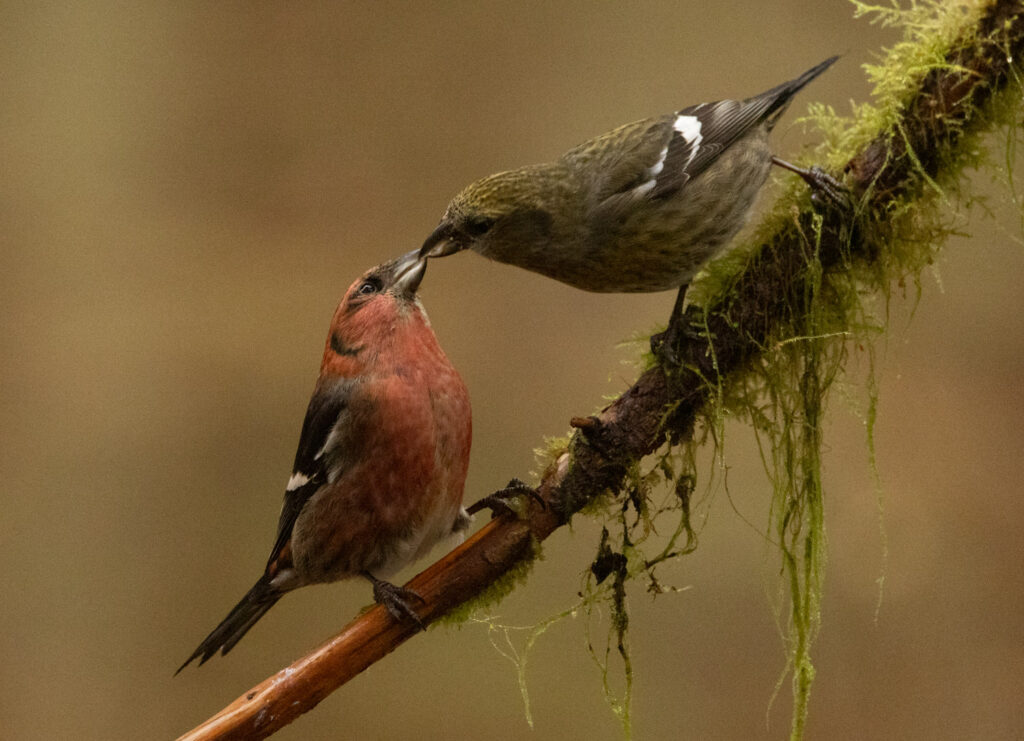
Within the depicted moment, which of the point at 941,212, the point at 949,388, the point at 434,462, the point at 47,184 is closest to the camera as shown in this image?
the point at 941,212

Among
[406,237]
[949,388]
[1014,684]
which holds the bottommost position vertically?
[1014,684]

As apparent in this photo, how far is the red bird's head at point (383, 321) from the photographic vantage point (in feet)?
9.58

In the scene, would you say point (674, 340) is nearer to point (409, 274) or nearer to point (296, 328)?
point (409, 274)

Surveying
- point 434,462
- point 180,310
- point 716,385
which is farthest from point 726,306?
point 180,310

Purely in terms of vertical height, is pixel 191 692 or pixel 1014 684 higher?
pixel 191 692

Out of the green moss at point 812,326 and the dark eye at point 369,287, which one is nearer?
the green moss at point 812,326

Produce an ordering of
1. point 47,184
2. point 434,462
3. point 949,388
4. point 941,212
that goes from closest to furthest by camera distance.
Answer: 1. point 941,212
2. point 434,462
3. point 949,388
4. point 47,184

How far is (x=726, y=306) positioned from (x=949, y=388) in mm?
2489

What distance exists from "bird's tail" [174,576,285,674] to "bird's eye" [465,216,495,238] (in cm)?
134

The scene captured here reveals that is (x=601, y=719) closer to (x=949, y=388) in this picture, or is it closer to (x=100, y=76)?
(x=949, y=388)

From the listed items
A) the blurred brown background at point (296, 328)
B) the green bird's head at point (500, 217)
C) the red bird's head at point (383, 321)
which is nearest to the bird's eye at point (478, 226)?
the green bird's head at point (500, 217)

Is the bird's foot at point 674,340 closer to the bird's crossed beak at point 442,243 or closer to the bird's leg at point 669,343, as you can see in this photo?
the bird's leg at point 669,343

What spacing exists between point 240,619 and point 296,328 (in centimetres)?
205

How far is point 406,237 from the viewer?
4797 mm
